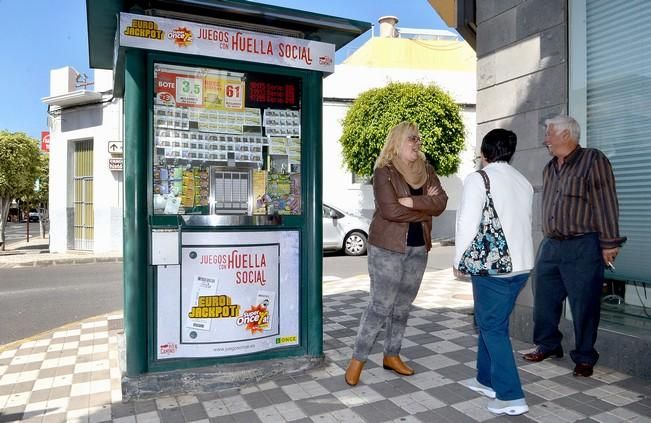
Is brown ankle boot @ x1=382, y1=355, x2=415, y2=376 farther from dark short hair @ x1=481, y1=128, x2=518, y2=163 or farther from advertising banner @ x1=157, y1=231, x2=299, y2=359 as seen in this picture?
dark short hair @ x1=481, y1=128, x2=518, y2=163

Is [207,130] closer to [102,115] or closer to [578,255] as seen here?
[578,255]

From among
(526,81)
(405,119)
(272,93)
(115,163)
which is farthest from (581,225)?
(115,163)

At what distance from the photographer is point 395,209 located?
3502 mm

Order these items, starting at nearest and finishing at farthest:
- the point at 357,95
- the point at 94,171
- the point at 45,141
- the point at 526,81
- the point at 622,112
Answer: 1. the point at 622,112
2. the point at 526,81
3. the point at 94,171
4. the point at 45,141
5. the point at 357,95

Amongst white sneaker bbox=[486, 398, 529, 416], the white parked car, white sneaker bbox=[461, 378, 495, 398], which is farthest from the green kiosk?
the white parked car

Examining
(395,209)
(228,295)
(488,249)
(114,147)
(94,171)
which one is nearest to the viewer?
(488,249)

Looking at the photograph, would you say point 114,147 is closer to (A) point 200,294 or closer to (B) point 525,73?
(A) point 200,294

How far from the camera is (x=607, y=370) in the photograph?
3.97 metres

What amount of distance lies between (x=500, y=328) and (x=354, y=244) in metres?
10.2

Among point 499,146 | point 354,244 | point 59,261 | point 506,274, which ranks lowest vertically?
point 59,261

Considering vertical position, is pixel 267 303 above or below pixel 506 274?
below

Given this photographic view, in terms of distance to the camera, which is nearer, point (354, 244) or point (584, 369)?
point (584, 369)

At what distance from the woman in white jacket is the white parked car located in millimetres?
9927

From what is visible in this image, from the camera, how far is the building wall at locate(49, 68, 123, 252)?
595 inches
